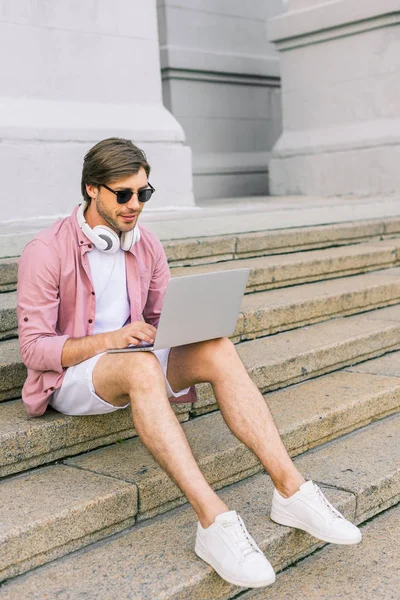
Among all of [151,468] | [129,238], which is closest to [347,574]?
[151,468]

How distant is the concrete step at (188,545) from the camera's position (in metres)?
2.46

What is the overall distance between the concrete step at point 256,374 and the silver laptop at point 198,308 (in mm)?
441

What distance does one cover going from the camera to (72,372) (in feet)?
→ 9.76

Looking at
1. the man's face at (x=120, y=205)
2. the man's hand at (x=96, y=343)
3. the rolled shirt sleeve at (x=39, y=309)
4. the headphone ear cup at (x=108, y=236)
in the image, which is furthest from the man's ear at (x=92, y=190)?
the man's hand at (x=96, y=343)

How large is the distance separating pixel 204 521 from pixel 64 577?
1.51 ft

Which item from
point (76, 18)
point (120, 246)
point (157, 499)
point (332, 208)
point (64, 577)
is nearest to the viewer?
point (64, 577)

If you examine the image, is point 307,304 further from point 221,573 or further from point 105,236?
point 221,573

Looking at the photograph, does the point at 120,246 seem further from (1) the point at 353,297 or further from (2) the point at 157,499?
(1) the point at 353,297

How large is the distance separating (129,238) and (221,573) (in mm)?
1283

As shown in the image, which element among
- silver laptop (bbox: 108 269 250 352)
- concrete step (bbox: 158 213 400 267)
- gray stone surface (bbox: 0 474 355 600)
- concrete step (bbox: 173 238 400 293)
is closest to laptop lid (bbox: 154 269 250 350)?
silver laptop (bbox: 108 269 250 352)

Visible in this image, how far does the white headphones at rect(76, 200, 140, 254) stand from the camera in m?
3.10

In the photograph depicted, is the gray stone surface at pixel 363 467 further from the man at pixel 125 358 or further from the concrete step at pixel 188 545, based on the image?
the man at pixel 125 358

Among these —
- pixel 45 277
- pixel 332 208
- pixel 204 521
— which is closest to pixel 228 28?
pixel 332 208

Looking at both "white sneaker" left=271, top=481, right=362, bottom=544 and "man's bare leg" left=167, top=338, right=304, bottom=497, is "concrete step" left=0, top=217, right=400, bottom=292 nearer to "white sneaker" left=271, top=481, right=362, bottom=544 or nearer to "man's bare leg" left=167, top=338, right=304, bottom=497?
"man's bare leg" left=167, top=338, right=304, bottom=497
